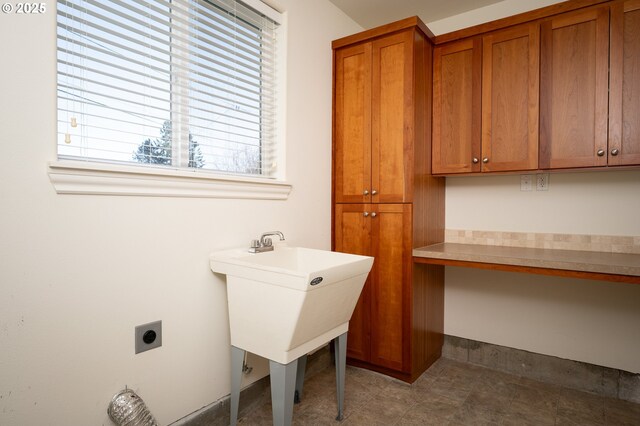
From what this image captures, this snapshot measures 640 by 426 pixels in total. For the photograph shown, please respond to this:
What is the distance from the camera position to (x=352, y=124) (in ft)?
8.43

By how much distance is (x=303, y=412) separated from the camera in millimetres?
1998

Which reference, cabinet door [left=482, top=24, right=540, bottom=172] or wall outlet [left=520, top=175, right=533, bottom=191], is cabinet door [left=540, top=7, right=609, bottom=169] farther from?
wall outlet [left=520, top=175, right=533, bottom=191]

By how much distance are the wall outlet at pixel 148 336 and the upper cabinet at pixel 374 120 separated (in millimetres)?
1489

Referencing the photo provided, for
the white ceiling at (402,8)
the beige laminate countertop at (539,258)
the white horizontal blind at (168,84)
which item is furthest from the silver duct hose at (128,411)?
the white ceiling at (402,8)

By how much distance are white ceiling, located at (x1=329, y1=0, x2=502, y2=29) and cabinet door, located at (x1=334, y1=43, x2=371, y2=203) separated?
1.19ft

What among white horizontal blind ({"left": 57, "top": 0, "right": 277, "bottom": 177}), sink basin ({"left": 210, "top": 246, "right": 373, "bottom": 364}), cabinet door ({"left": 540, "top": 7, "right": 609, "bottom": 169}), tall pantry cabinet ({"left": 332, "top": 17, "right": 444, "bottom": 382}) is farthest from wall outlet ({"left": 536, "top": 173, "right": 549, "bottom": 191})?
white horizontal blind ({"left": 57, "top": 0, "right": 277, "bottom": 177})

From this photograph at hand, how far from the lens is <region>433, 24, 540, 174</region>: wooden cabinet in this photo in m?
2.19

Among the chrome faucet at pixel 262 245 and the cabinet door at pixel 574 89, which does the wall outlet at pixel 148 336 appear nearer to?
the chrome faucet at pixel 262 245

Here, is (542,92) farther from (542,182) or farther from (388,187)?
(388,187)

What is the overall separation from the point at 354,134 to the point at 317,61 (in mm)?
573

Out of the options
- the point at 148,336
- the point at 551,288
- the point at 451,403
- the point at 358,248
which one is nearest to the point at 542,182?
the point at 551,288

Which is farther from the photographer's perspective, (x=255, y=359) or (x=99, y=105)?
(x=255, y=359)

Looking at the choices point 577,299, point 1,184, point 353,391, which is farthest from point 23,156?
point 577,299

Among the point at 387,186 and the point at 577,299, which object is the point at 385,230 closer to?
the point at 387,186
